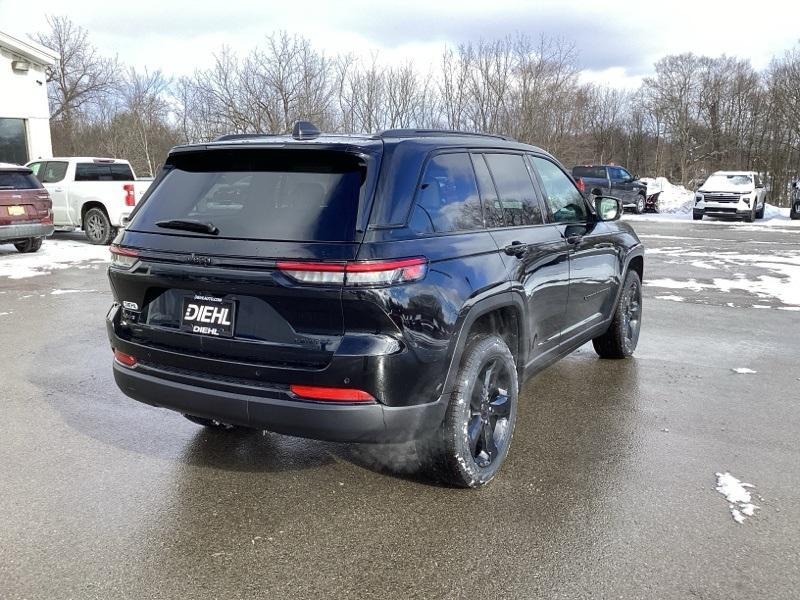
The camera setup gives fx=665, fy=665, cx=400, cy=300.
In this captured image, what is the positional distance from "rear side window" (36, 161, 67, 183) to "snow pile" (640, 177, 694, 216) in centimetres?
2419

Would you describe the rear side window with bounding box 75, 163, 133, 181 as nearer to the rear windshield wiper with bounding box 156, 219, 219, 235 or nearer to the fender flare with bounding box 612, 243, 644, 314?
the fender flare with bounding box 612, 243, 644, 314

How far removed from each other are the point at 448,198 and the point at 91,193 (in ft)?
43.7

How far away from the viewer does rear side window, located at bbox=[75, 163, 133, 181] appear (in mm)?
14758

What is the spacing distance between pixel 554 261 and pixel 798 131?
1533 inches

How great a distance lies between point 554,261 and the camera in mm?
4160

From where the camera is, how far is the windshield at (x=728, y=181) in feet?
80.5

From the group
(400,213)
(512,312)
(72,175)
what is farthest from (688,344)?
(72,175)

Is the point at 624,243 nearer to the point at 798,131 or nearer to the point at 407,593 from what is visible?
the point at 407,593

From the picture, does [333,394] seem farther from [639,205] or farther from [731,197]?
[639,205]

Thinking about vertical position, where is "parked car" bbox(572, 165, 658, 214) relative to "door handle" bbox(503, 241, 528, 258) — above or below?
above

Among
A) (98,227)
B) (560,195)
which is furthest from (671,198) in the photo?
(560,195)

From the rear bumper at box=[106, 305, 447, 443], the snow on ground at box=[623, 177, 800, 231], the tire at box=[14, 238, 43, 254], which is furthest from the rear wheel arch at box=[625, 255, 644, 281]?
the snow on ground at box=[623, 177, 800, 231]

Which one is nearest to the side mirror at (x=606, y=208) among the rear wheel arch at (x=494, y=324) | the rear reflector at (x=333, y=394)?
the rear wheel arch at (x=494, y=324)

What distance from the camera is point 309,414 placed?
2854 millimetres
